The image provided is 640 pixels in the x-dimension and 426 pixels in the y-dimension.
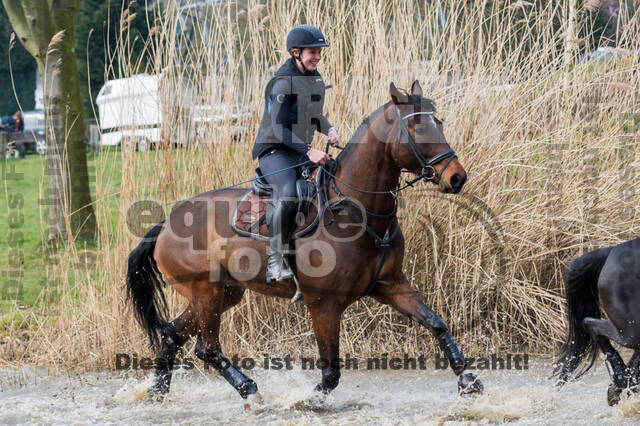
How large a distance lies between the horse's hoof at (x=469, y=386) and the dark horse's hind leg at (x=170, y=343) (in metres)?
2.08

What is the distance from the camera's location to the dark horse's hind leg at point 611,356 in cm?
464

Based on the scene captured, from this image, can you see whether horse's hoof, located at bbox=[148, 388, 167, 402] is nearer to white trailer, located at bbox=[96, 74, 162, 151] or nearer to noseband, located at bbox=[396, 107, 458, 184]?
white trailer, located at bbox=[96, 74, 162, 151]

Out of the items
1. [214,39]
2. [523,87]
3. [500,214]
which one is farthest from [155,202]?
[523,87]

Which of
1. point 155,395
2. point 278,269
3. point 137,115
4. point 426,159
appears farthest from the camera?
point 137,115

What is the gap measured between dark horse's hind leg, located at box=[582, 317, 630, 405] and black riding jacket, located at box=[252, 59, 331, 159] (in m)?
2.18

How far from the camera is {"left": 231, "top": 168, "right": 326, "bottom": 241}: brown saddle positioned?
16.4ft

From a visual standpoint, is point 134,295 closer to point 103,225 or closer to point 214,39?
point 103,225

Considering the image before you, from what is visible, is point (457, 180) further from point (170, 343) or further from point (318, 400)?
point (170, 343)

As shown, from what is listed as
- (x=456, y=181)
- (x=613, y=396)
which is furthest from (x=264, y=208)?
(x=613, y=396)

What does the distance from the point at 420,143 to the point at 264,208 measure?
1.21 metres

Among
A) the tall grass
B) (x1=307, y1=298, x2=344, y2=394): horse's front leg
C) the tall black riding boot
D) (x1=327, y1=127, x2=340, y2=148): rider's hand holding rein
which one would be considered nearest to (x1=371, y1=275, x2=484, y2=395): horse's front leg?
(x1=307, y1=298, x2=344, y2=394): horse's front leg

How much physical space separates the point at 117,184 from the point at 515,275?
3889mm

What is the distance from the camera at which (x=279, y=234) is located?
16.3 ft

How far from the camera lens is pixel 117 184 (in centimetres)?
747
